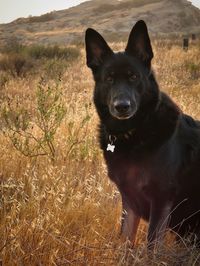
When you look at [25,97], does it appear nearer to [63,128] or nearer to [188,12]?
[63,128]

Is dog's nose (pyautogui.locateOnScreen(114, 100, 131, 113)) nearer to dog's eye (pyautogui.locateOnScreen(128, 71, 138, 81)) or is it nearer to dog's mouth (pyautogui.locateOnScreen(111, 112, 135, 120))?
dog's mouth (pyautogui.locateOnScreen(111, 112, 135, 120))

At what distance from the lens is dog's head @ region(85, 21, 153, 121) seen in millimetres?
3217

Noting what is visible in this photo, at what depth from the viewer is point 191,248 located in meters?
3.07

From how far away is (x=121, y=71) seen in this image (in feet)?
11.1

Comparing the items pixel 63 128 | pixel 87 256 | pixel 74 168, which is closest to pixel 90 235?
pixel 87 256

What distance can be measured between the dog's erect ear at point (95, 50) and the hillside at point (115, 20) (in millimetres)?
40282

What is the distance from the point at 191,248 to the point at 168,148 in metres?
0.70

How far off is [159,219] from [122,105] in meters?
0.81

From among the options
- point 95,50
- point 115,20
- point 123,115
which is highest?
point 95,50

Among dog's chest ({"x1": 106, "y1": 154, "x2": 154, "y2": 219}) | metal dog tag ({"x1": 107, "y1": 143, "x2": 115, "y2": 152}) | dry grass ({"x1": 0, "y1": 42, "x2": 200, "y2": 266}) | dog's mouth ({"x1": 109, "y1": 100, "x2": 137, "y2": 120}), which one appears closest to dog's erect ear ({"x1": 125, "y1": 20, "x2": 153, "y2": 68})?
dog's mouth ({"x1": 109, "y1": 100, "x2": 137, "y2": 120})

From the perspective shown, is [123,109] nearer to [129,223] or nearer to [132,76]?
[132,76]

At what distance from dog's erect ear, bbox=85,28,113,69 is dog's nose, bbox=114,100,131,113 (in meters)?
0.51

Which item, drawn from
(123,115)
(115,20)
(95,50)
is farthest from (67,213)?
(115,20)

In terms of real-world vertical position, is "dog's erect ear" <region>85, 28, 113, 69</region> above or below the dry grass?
above
